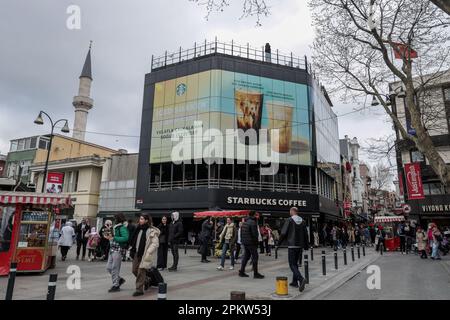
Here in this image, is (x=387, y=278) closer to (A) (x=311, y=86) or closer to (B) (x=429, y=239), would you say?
(B) (x=429, y=239)

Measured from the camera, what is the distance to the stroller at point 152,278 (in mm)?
7867

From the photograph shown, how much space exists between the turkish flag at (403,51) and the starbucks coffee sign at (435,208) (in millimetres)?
20939

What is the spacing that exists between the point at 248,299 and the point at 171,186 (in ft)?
70.4

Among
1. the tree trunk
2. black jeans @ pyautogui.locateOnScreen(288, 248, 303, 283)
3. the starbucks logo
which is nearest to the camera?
black jeans @ pyautogui.locateOnScreen(288, 248, 303, 283)

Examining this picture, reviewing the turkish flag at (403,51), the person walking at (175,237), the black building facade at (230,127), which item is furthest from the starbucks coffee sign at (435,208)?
the person walking at (175,237)

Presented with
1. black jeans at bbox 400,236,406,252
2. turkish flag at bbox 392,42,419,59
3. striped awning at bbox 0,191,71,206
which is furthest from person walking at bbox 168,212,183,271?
black jeans at bbox 400,236,406,252

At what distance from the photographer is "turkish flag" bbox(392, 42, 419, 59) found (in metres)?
12.6

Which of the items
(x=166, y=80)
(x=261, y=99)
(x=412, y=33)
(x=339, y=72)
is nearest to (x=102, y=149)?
(x=166, y=80)

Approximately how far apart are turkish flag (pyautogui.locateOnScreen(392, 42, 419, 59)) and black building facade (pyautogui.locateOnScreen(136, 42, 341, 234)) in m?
14.8

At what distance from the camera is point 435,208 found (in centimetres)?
2934

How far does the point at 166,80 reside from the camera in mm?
29844

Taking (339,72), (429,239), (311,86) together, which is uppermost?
(311,86)

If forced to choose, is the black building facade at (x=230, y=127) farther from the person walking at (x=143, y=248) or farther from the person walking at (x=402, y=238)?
the person walking at (x=143, y=248)

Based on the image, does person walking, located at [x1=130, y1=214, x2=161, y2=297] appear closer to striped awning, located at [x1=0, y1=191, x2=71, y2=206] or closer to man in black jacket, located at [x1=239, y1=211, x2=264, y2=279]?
man in black jacket, located at [x1=239, y1=211, x2=264, y2=279]
